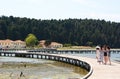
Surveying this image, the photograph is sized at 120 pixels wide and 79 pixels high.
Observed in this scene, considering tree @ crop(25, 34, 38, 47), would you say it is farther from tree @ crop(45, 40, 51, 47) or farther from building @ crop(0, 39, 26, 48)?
building @ crop(0, 39, 26, 48)

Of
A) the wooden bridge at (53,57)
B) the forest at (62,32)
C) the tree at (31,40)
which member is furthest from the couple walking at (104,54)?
the forest at (62,32)

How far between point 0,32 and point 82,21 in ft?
162

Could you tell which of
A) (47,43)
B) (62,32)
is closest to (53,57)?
(47,43)

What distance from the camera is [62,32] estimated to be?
528 feet

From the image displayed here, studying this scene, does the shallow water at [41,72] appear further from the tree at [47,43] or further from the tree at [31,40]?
the tree at [47,43]

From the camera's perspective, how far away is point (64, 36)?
162m

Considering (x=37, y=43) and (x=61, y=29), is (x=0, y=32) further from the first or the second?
(x=61, y=29)

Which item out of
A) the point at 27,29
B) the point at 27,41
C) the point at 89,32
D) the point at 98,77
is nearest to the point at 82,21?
the point at 89,32

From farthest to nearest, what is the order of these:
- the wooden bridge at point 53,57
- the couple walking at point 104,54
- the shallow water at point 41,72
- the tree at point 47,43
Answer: the tree at point 47,43, the wooden bridge at point 53,57, the couple walking at point 104,54, the shallow water at point 41,72

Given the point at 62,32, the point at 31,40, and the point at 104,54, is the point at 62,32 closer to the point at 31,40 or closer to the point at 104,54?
the point at 31,40

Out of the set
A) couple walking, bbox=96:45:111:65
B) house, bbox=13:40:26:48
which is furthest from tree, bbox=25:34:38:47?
couple walking, bbox=96:45:111:65

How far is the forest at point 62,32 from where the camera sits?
16088 cm

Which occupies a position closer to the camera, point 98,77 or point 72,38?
point 98,77

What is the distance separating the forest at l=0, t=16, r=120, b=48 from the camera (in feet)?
528
